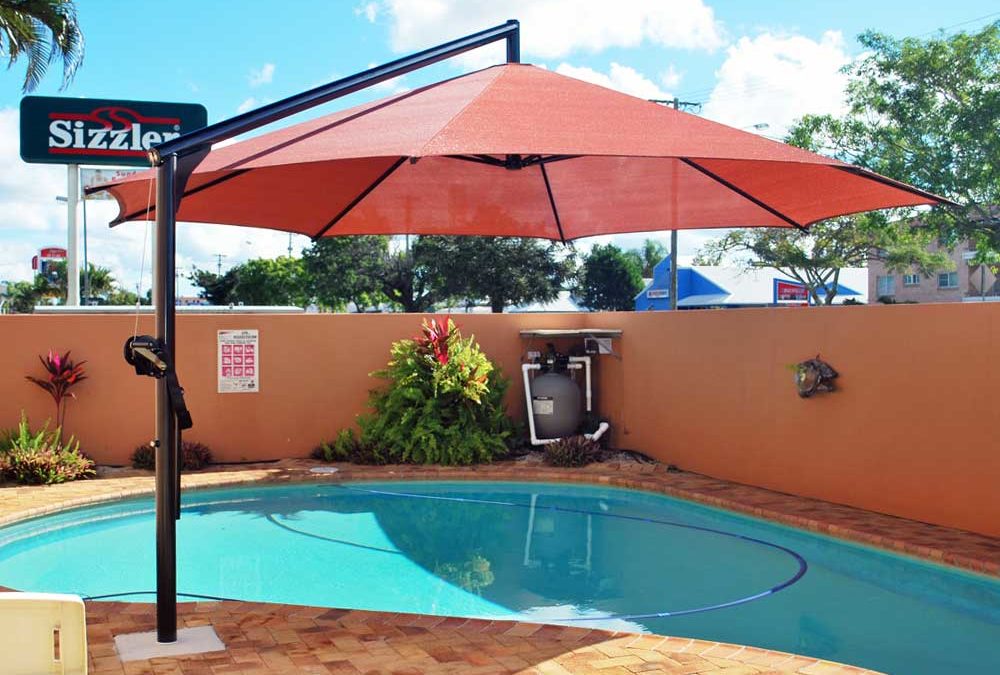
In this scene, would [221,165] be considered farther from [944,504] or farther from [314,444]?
[314,444]

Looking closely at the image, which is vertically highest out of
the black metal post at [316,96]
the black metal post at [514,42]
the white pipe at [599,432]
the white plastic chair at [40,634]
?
the black metal post at [514,42]

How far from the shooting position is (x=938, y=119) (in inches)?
830

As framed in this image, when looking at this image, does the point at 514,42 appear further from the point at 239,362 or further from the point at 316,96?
the point at 239,362

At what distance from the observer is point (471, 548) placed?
288 inches

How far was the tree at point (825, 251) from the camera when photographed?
29172 mm

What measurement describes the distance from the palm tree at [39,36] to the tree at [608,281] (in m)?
36.8

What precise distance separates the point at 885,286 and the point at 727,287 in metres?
21.9

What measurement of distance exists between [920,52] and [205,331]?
17.5 metres

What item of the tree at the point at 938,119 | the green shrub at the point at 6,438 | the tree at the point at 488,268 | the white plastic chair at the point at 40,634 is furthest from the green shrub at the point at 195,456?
the tree at the point at 488,268

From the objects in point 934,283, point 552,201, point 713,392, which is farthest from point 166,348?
point 934,283

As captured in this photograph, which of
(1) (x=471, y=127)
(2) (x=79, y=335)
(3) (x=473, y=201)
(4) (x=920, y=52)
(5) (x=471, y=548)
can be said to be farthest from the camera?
(4) (x=920, y=52)

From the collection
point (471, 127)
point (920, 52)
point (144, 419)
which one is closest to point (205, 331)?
point (144, 419)

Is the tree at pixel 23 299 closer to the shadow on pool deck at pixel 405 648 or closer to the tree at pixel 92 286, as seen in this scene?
the tree at pixel 92 286

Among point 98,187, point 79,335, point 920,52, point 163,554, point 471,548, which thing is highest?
point 920,52
